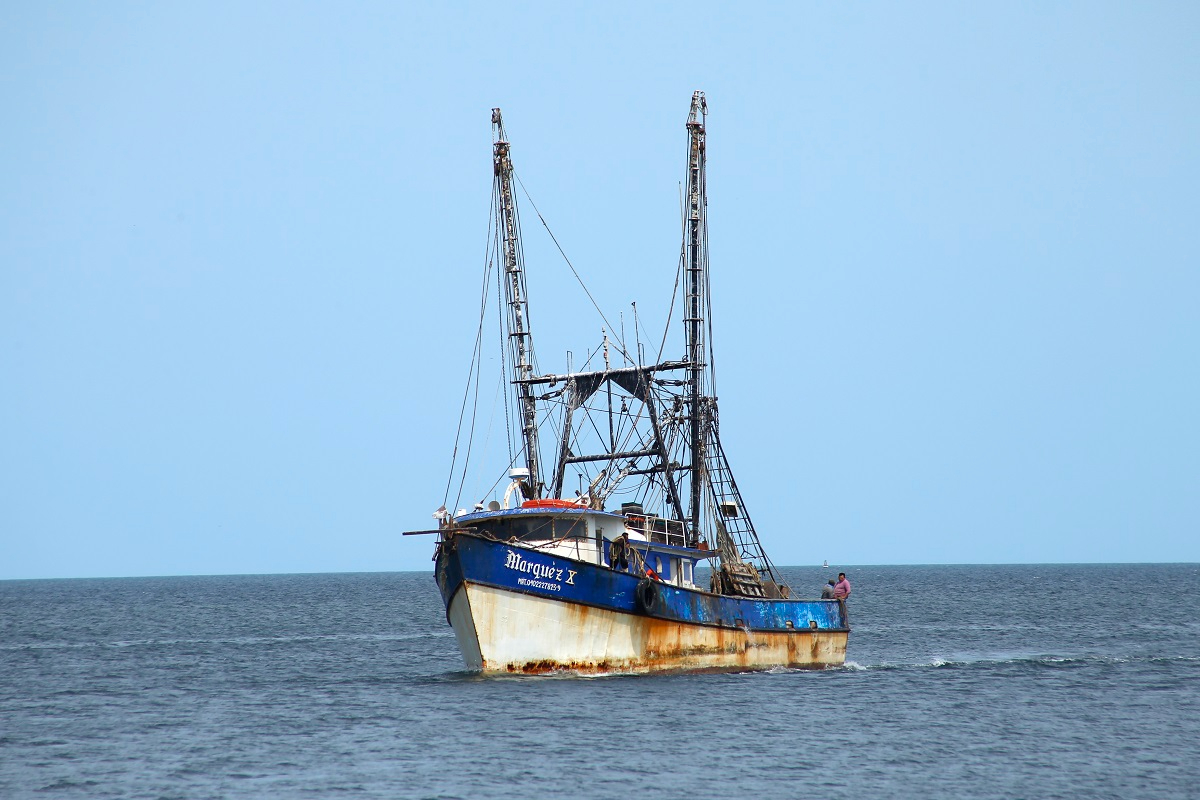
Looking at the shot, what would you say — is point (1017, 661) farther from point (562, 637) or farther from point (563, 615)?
point (563, 615)

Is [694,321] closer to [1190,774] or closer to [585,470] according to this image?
[585,470]

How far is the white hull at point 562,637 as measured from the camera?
123ft

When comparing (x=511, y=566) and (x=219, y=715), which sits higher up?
(x=511, y=566)

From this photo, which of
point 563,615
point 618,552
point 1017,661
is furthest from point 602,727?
point 1017,661

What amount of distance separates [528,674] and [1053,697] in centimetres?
1576

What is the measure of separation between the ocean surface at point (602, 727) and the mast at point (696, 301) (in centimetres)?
710

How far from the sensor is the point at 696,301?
47031mm

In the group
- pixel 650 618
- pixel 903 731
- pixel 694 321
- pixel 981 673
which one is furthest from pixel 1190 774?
pixel 694 321

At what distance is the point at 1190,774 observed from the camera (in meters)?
28.7

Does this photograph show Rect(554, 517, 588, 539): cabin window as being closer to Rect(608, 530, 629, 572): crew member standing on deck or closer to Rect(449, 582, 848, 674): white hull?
Rect(608, 530, 629, 572): crew member standing on deck

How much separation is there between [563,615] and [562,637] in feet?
2.29

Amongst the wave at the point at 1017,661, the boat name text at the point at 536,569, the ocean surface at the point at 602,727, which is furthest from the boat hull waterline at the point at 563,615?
the wave at the point at 1017,661

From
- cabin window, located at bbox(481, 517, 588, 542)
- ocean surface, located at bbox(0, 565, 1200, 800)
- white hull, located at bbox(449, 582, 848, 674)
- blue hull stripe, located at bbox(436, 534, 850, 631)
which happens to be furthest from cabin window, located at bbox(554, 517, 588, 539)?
ocean surface, located at bbox(0, 565, 1200, 800)

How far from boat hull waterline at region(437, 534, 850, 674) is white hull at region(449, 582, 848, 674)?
0.09 feet
